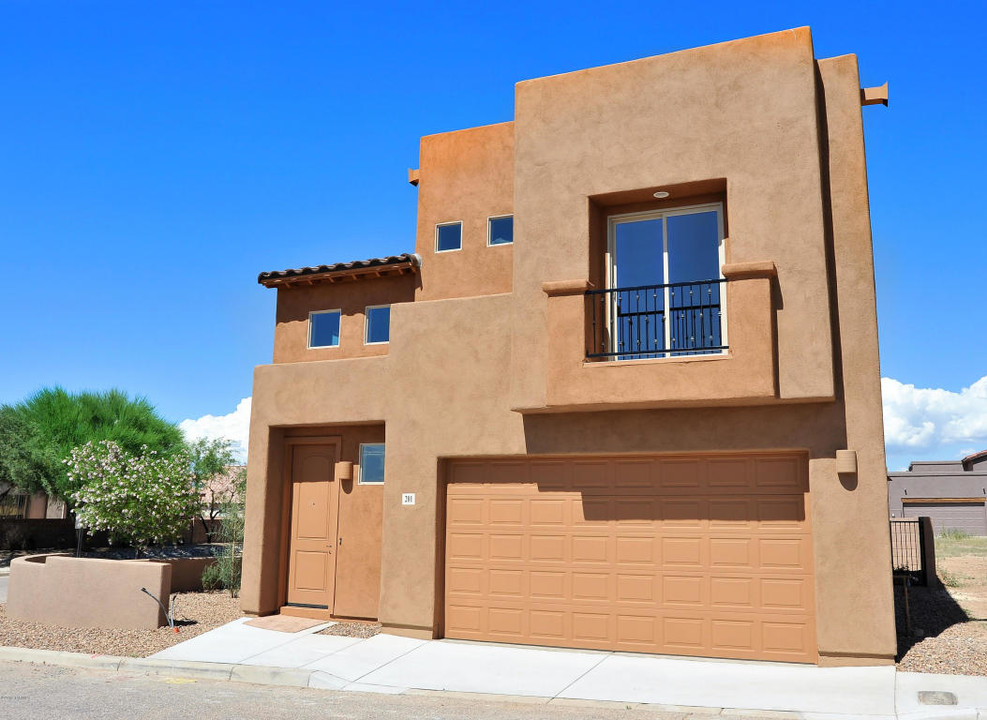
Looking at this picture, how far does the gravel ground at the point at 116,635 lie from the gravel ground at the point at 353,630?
6.36 feet

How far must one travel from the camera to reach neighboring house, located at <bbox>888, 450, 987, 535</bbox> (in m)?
37.5

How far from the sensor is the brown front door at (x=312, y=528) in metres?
14.4

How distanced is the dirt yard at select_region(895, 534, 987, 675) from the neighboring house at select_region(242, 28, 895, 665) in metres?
0.76

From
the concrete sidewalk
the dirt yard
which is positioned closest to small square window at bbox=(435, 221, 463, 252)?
the concrete sidewalk

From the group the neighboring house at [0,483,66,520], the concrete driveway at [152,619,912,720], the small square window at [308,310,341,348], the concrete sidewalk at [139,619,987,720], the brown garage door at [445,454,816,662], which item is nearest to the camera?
the concrete sidewalk at [139,619,987,720]

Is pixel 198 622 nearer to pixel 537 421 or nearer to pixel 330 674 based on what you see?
pixel 330 674

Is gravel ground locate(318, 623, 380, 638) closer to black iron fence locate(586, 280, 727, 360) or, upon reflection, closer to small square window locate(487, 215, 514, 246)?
black iron fence locate(586, 280, 727, 360)

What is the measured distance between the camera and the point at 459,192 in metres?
15.8

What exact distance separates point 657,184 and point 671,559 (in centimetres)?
524

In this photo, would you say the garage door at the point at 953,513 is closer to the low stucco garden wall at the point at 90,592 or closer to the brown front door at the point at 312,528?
the brown front door at the point at 312,528

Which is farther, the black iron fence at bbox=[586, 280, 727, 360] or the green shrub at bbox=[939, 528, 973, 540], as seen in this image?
the green shrub at bbox=[939, 528, 973, 540]

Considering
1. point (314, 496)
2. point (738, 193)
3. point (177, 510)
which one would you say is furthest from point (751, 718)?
point (177, 510)

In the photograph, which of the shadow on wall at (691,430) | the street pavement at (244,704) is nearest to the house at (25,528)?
the street pavement at (244,704)

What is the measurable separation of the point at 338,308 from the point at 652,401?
26.1ft
